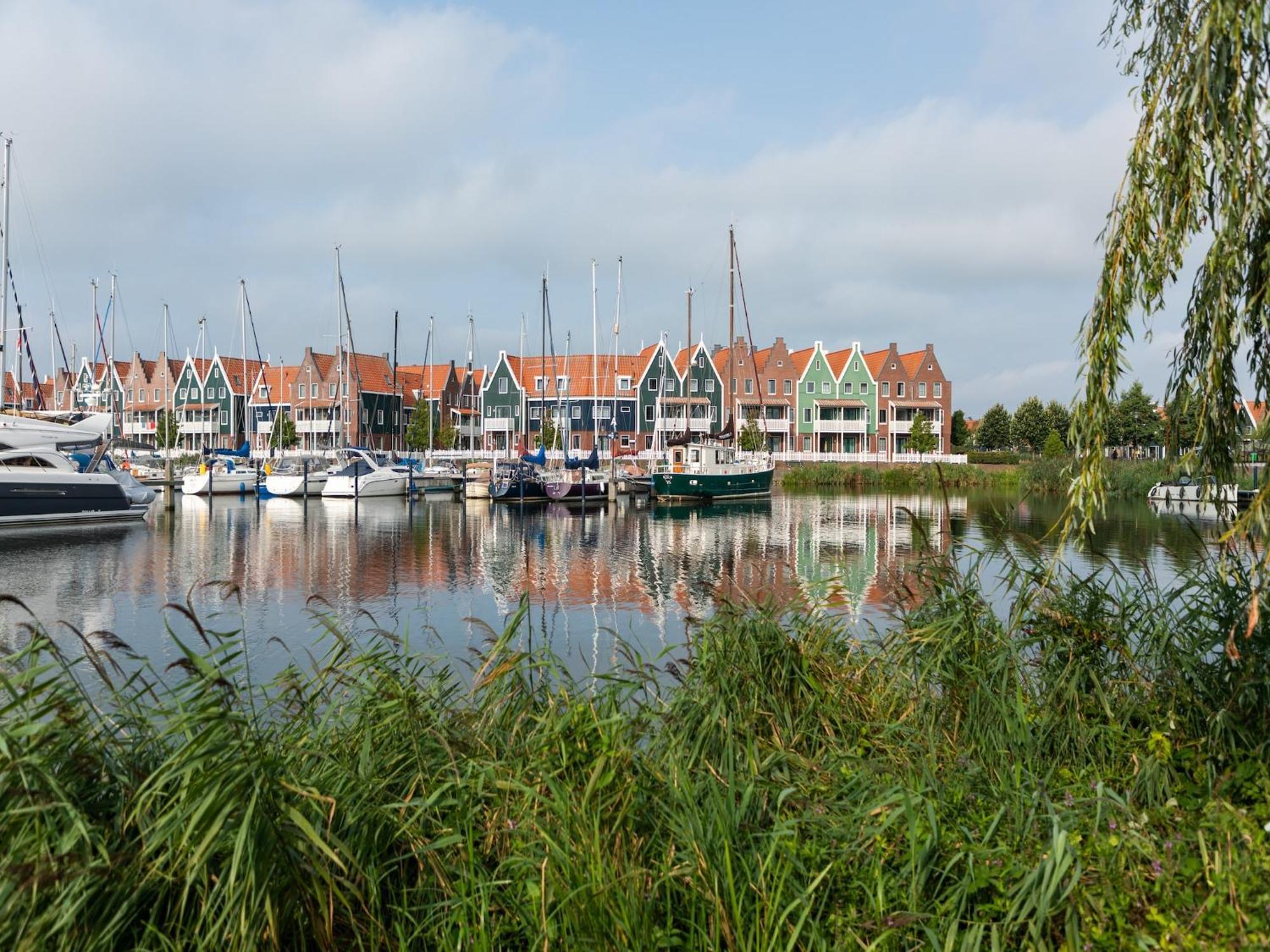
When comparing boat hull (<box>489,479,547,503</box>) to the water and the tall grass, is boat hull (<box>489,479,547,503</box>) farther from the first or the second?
the tall grass

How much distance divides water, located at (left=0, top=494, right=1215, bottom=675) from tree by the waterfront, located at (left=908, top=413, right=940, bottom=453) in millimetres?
31811

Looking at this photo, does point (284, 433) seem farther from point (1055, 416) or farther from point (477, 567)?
point (1055, 416)

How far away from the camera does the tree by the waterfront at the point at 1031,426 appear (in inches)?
3425

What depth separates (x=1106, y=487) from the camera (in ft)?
16.5

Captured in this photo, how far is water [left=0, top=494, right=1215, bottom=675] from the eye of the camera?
41.0 ft

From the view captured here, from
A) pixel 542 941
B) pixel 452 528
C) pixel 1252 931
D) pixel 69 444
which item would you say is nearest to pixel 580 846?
pixel 542 941

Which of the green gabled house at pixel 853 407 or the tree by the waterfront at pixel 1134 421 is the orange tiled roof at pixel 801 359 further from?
the tree by the waterfront at pixel 1134 421

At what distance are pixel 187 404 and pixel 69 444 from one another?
56527 mm

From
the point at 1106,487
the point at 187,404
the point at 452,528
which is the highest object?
the point at 187,404

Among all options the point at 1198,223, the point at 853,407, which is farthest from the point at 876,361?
the point at 1198,223

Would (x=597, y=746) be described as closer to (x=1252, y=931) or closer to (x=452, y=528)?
(x=1252, y=931)

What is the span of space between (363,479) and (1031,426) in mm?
65960

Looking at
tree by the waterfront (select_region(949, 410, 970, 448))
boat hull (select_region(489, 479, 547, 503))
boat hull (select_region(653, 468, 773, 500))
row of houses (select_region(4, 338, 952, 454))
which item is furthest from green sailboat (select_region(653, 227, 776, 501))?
tree by the waterfront (select_region(949, 410, 970, 448))

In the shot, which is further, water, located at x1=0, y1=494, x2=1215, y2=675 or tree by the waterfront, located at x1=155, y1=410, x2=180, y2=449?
tree by the waterfront, located at x1=155, y1=410, x2=180, y2=449
